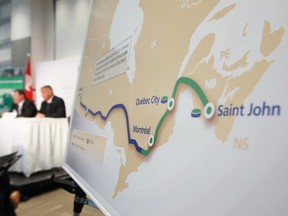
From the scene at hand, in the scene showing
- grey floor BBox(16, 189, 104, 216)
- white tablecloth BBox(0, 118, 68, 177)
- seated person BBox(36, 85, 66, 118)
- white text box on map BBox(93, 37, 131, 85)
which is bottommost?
grey floor BBox(16, 189, 104, 216)

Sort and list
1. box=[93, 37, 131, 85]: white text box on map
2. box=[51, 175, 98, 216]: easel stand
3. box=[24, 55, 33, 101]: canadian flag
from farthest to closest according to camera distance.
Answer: box=[24, 55, 33, 101]: canadian flag → box=[51, 175, 98, 216]: easel stand → box=[93, 37, 131, 85]: white text box on map

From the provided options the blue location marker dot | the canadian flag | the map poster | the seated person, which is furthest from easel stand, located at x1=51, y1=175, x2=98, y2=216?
the canadian flag

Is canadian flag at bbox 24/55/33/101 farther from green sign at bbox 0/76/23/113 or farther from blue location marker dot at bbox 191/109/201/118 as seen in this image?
blue location marker dot at bbox 191/109/201/118

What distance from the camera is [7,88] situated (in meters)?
5.08

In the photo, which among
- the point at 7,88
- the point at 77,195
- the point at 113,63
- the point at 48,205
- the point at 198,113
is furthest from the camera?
→ the point at 7,88

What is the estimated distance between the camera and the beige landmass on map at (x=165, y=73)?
0.98ft

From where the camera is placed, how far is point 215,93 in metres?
0.33

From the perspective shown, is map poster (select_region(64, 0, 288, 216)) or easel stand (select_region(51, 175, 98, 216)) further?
easel stand (select_region(51, 175, 98, 216))

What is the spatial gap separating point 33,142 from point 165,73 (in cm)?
245

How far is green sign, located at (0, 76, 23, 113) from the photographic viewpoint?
4.89 metres

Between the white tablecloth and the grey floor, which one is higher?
the white tablecloth

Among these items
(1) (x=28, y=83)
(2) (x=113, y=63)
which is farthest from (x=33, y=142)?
(1) (x=28, y=83)

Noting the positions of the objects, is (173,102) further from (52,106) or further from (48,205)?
(52,106)

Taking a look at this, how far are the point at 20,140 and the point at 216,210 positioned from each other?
8.69ft
